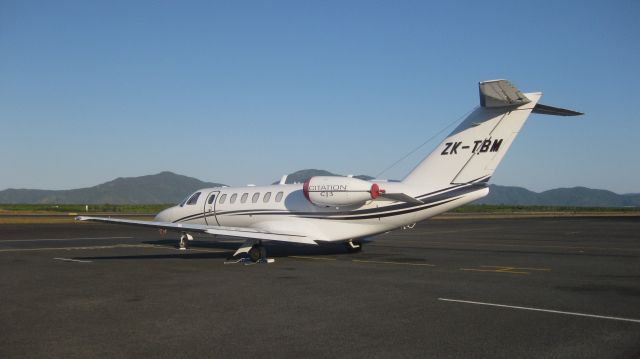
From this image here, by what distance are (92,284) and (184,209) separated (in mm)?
11164

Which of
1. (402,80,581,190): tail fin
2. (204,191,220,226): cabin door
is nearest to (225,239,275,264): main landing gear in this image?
(204,191,220,226): cabin door

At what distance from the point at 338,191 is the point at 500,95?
5607mm

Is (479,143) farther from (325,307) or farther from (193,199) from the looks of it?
(193,199)

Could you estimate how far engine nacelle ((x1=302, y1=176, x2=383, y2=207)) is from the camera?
17.4 meters

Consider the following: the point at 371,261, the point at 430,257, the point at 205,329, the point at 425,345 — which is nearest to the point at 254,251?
the point at 371,261

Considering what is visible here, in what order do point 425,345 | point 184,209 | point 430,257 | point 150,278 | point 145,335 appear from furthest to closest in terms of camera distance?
point 184,209
point 430,257
point 150,278
point 145,335
point 425,345

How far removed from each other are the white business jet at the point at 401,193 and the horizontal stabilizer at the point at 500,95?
25 mm

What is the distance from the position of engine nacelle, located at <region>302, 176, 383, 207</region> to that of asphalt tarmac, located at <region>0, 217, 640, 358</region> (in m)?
1.91

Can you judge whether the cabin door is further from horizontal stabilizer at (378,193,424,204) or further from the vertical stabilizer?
the vertical stabilizer

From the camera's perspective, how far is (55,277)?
1430 centimetres

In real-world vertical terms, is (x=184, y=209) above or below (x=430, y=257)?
above

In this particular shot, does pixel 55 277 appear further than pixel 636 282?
Yes

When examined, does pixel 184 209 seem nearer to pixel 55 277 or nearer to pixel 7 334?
pixel 55 277

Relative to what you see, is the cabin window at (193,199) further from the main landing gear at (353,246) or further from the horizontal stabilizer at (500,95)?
the horizontal stabilizer at (500,95)
